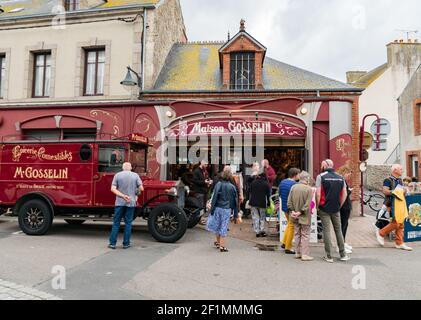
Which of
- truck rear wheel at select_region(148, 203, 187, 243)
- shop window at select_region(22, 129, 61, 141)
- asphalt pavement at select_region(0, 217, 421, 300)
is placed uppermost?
shop window at select_region(22, 129, 61, 141)

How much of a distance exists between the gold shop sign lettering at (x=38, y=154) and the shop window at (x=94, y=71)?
5991 mm

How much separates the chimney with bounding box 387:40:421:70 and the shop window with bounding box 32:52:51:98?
82.0 ft

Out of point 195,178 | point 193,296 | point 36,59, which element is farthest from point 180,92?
point 193,296

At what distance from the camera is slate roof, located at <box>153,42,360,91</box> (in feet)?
43.0

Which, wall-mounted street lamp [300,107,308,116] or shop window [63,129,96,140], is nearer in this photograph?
wall-mounted street lamp [300,107,308,116]

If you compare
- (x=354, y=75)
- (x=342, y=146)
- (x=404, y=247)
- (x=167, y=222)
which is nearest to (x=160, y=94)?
(x=167, y=222)

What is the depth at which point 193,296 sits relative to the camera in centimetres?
425

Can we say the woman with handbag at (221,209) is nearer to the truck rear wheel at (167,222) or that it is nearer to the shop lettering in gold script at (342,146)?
the truck rear wheel at (167,222)

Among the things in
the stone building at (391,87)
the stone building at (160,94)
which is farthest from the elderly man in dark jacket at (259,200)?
the stone building at (391,87)

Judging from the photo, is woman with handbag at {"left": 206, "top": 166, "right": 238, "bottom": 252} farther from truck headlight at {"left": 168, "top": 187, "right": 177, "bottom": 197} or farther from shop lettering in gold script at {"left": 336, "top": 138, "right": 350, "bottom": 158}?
shop lettering in gold script at {"left": 336, "top": 138, "right": 350, "bottom": 158}

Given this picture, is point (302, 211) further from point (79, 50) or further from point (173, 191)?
point (79, 50)

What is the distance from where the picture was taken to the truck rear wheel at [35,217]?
795cm

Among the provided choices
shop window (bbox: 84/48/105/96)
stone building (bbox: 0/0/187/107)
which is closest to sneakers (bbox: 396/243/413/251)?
stone building (bbox: 0/0/187/107)
